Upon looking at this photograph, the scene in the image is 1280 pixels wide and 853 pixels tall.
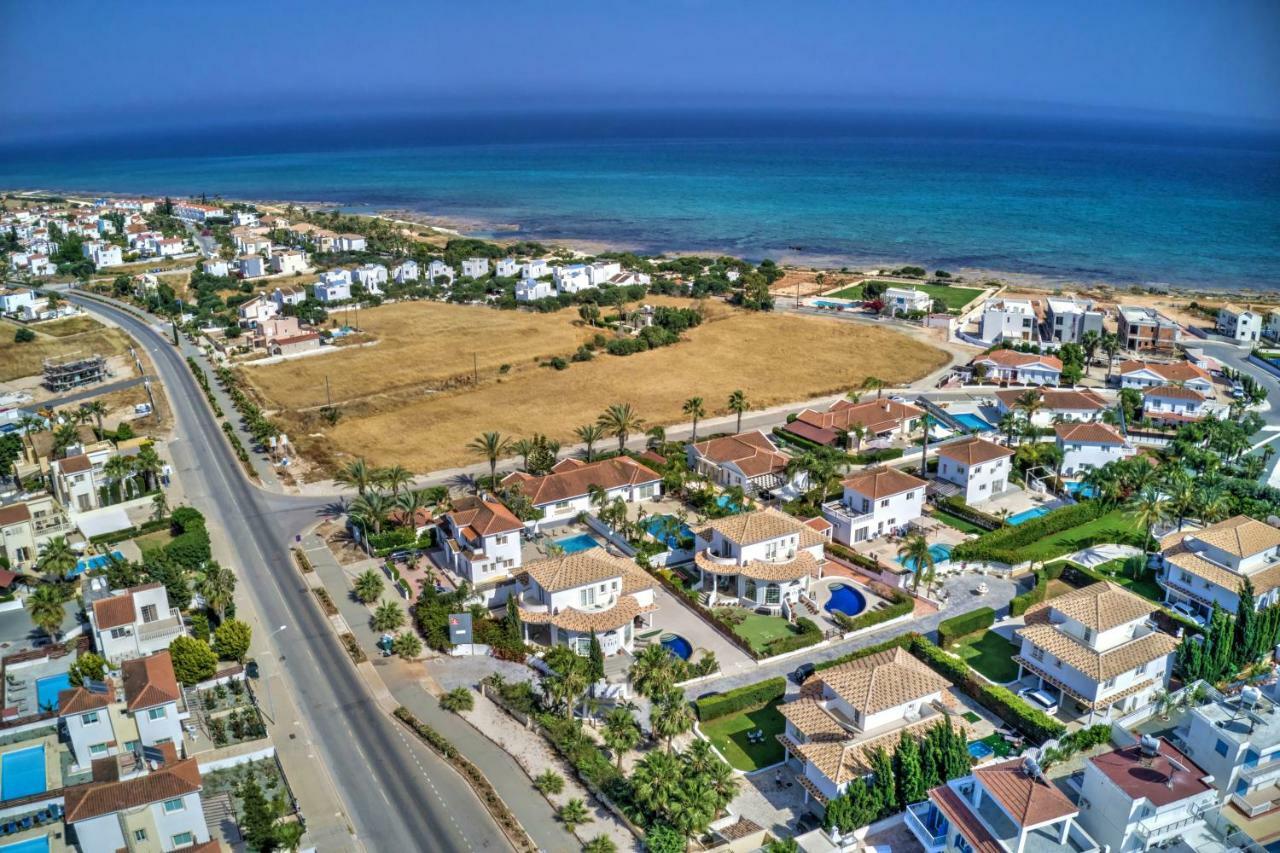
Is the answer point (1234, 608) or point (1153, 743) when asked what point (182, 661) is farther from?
point (1234, 608)

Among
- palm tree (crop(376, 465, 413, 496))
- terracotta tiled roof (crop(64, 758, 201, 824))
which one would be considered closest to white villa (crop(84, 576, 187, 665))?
terracotta tiled roof (crop(64, 758, 201, 824))

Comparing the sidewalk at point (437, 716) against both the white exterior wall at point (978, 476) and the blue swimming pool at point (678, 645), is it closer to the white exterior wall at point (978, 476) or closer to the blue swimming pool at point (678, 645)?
the blue swimming pool at point (678, 645)

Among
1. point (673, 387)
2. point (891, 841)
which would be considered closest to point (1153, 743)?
point (891, 841)

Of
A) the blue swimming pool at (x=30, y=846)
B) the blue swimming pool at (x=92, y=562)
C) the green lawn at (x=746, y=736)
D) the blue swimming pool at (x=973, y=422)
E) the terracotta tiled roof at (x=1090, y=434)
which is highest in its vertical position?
the terracotta tiled roof at (x=1090, y=434)

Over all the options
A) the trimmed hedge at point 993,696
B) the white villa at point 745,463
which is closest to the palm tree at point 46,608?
the white villa at point 745,463

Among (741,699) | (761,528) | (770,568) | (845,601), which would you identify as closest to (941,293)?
(845,601)

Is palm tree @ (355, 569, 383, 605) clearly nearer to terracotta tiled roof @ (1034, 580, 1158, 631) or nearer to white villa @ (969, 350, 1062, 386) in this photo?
terracotta tiled roof @ (1034, 580, 1158, 631)

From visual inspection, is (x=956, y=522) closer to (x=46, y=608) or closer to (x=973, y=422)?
(x=973, y=422)
